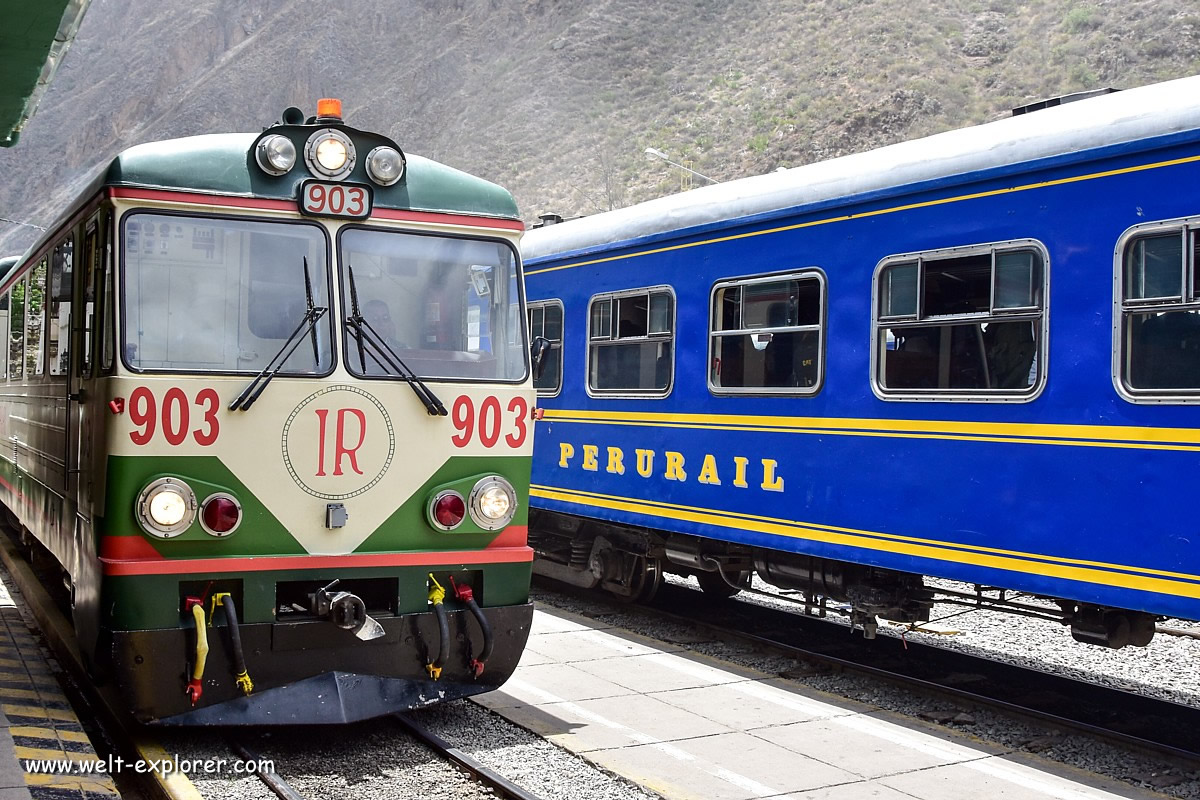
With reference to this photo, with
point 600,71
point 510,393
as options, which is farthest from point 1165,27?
point 510,393

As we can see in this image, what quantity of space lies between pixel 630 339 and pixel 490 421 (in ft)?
12.8

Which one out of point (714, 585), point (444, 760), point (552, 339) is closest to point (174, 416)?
point (444, 760)

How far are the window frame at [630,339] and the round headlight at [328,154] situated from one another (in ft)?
12.6

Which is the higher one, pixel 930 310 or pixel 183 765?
pixel 930 310

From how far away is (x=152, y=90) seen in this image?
72.9 m

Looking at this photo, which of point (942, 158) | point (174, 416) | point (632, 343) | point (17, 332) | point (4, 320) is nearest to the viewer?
point (174, 416)

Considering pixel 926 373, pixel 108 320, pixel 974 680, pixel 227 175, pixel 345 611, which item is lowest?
pixel 974 680

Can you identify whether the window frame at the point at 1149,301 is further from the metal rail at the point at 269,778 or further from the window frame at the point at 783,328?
the metal rail at the point at 269,778

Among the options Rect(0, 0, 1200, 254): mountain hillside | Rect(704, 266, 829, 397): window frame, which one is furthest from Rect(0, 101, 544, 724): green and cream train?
Rect(0, 0, 1200, 254): mountain hillside

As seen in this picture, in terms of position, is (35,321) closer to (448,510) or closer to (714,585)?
(448,510)

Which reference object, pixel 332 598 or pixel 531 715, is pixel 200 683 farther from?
pixel 531 715

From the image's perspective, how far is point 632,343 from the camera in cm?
1014

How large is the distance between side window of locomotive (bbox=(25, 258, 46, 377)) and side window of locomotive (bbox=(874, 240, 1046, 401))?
540 centimetres

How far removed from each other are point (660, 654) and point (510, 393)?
313 cm
